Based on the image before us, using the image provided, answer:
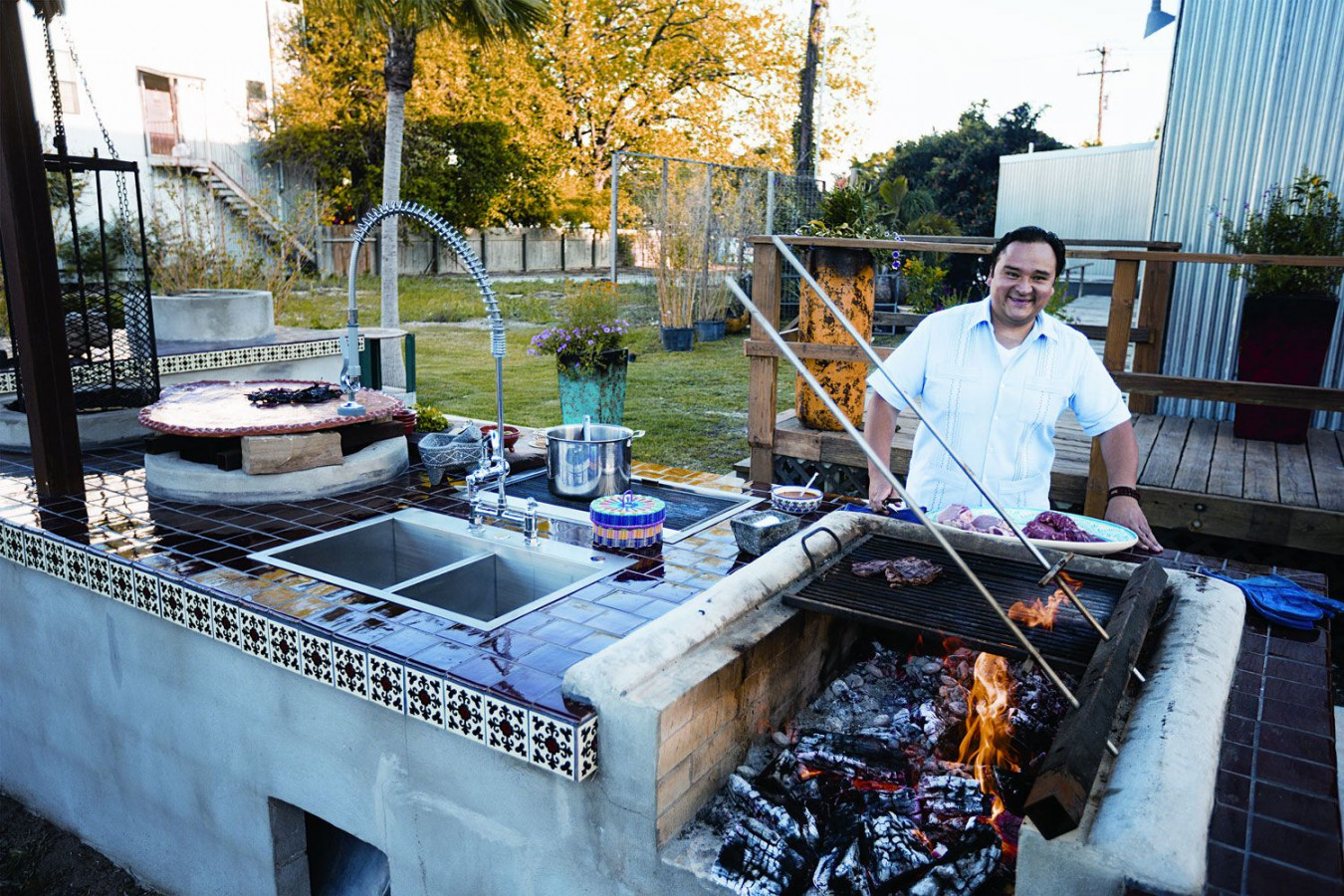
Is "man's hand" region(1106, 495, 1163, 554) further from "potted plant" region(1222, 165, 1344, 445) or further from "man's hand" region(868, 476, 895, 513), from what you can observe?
"potted plant" region(1222, 165, 1344, 445)

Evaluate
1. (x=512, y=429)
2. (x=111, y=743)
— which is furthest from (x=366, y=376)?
(x=111, y=743)

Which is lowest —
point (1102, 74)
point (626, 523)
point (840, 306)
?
point (626, 523)

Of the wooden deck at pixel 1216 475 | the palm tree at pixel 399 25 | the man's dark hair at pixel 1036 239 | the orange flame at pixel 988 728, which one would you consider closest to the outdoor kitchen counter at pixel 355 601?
the orange flame at pixel 988 728

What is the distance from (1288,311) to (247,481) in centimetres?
640

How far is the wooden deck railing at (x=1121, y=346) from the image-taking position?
4.68m

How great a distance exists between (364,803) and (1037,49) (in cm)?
3731

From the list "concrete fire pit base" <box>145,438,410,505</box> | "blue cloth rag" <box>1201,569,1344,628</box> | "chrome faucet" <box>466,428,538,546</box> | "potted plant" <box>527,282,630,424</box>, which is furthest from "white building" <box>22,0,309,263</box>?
"blue cloth rag" <box>1201,569,1344,628</box>

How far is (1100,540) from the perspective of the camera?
312 cm

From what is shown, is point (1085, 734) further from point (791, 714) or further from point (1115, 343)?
point (1115, 343)

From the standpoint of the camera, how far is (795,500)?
13.4 ft

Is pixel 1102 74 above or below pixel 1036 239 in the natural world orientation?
above

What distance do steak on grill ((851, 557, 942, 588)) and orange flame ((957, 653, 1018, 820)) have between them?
0.99ft

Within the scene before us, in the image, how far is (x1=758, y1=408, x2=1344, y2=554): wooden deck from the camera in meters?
4.99

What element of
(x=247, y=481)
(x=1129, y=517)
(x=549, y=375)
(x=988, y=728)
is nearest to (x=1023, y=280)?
(x=1129, y=517)
